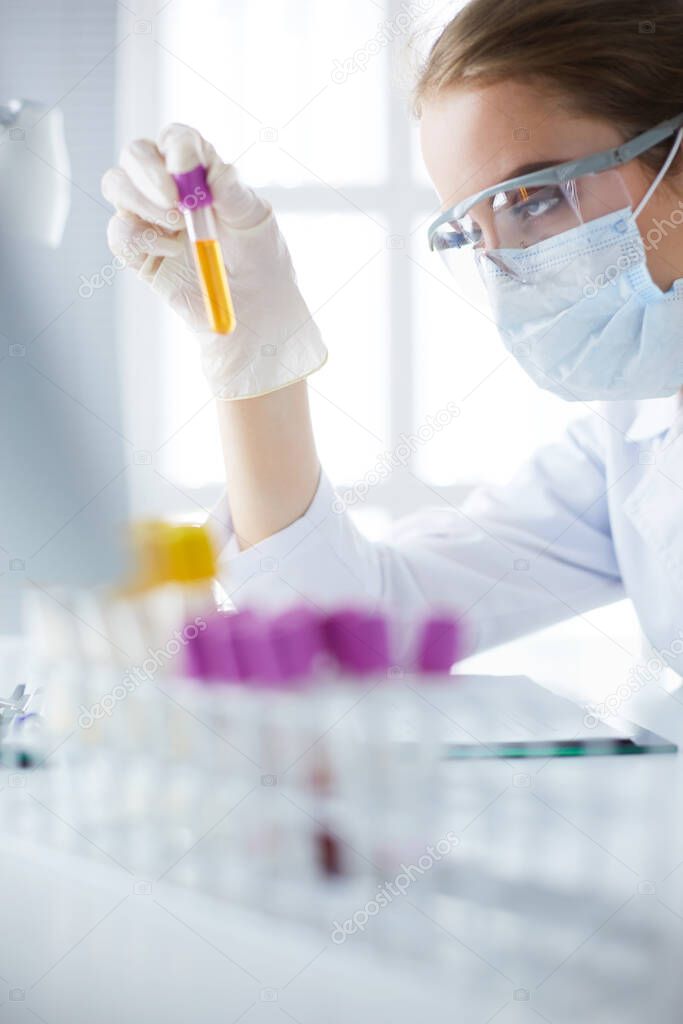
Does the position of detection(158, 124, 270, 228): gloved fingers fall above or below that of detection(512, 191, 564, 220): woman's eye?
above

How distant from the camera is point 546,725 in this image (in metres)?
0.64

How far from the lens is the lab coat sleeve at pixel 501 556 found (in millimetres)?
940

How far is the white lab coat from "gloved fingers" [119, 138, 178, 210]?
36 centimetres

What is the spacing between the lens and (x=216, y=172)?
2.33 ft

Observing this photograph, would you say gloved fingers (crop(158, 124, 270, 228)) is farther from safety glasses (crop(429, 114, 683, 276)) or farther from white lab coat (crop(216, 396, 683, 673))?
white lab coat (crop(216, 396, 683, 673))

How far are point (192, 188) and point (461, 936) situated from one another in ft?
1.91

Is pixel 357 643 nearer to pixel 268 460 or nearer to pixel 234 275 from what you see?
pixel 268 460

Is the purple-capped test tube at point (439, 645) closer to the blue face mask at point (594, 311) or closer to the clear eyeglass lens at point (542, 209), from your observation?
the blue face mask at point (594, 311)

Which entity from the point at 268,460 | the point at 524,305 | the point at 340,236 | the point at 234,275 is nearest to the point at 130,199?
the point at 234,275

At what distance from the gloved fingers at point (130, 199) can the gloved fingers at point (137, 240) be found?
32 millimetres

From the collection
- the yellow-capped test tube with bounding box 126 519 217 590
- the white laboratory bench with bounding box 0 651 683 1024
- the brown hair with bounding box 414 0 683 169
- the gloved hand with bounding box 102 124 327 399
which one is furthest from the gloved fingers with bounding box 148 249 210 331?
the white laboratory bench with bounding box 0 651 683 1024

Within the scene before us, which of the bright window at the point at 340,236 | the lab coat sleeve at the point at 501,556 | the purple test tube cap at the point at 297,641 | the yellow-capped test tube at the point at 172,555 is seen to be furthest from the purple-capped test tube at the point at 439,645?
the bright window at the point at 340,236

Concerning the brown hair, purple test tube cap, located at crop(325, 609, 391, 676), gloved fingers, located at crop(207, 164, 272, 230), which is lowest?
purple test tube cap, located at crop(325, 609, 391, 676)

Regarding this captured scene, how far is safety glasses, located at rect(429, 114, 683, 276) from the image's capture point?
2.44ft
